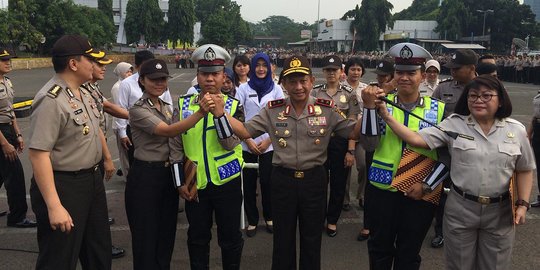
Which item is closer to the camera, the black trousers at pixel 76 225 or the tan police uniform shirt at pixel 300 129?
the black trousers at pixel 76 225

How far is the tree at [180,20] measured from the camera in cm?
5497

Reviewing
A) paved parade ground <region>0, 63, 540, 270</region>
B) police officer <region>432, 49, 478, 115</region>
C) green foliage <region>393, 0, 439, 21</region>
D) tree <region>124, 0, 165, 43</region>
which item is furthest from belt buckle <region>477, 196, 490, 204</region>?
green foliage <region>393, 0, 439, 21</region>

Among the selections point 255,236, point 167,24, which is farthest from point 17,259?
point 167,24

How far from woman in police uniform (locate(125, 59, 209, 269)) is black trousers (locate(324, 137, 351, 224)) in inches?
81.3

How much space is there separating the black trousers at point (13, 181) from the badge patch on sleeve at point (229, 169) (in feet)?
9.32

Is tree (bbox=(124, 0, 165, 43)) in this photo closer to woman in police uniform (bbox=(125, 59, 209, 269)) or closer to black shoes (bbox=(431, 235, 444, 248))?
woman in police uniform (bbox=(125, 59, 209, 269))

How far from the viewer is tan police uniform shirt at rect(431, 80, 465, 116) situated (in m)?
4.44

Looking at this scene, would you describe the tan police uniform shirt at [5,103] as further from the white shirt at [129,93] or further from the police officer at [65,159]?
the police officer at [65,159]

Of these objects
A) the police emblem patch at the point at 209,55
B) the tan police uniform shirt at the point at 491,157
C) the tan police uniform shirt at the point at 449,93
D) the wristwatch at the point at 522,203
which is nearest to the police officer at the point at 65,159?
the police emblem patch at the point at 209,55

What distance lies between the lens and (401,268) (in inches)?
122

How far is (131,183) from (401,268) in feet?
7.04

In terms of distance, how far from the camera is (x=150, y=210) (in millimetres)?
3277

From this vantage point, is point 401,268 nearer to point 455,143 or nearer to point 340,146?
→ point 455,143

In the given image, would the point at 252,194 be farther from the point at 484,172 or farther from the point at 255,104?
the point at 484,172
